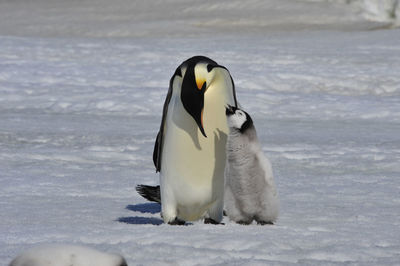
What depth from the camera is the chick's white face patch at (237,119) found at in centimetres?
346

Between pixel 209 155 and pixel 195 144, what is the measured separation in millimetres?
78

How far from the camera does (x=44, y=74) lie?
10.9 meters

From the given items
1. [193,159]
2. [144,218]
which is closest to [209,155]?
[193,159]

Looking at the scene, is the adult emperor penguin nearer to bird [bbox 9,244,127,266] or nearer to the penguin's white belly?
the penguin's white belly

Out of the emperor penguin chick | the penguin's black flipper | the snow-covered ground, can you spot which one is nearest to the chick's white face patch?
the emperor penguin chick

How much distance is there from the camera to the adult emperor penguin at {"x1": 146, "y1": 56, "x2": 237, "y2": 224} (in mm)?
3590

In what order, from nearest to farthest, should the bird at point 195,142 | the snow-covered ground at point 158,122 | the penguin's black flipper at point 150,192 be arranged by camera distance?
the snow-covered ground at point 158,122, the bird at point 195,142, the penguin's black flipper at point 150,192

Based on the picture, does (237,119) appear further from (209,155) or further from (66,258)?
(66,258)

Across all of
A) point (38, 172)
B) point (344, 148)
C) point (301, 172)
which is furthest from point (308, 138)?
point (38, 172)

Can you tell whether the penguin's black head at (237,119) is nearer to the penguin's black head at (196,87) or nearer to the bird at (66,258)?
the penguin's black head at (196,87)

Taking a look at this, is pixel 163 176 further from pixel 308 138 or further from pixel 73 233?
pixel 308 138

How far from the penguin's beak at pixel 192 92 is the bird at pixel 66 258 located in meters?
1.46

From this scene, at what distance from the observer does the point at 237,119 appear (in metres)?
3.47

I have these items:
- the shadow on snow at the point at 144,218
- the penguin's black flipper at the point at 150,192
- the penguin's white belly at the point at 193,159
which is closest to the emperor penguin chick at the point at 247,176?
the penguin's white belly at the point at 193,159
